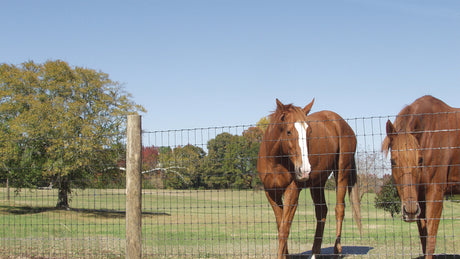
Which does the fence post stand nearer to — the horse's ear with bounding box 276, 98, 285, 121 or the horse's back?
the horse's ear with bounding box 276, 98, 285, 121

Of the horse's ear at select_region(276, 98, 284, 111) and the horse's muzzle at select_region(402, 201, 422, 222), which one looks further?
the horse's ear at select_region(276, 98, 284, 111)

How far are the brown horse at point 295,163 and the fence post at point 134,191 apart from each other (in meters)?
1.83

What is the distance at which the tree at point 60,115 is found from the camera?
17734 mm

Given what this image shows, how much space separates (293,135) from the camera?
568cm

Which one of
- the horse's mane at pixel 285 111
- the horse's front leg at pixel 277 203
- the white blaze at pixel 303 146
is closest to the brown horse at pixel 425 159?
the white blaze at pixel 303 146

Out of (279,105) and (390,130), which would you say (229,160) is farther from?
(390,130)

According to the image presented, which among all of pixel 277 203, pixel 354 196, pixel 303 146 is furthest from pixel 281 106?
pixel 354 196

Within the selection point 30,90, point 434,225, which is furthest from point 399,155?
point 30,90

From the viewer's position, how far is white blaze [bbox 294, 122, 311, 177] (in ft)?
17.1

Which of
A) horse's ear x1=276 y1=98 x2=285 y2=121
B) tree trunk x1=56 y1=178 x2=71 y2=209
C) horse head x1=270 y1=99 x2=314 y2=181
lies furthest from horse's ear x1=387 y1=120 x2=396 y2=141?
tree trunk x1=56 y1=178 x2=71 y2=209

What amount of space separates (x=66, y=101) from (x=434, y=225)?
59.1 ft

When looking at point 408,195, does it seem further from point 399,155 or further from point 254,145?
point 254,145

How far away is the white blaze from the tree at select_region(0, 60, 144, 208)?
13.0m

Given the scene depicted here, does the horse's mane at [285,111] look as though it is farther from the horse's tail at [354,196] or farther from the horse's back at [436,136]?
the horse's tail at [354,196]
